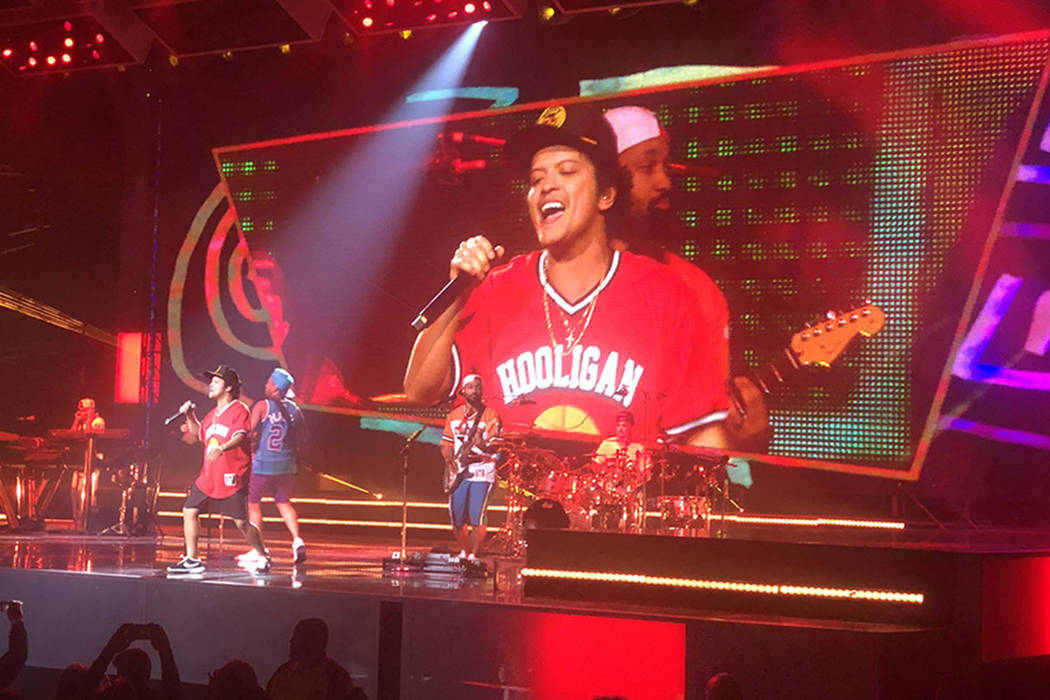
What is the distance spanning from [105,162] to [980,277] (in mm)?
9550

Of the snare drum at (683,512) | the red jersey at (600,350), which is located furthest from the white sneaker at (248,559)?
the snare drum at (683,512)

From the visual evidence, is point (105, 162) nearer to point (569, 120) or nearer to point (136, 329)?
point (136, 329)

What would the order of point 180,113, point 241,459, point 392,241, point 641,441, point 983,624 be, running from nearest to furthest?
point 983,624 < point 241,459 < point 641,441 < point 392,241 < point 180,113

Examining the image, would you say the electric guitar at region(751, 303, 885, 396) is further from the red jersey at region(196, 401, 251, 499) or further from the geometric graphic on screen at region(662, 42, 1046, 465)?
the red jersey at region(196, 401, 251, 499)

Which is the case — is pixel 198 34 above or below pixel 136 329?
above

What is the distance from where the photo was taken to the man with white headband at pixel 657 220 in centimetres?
1056

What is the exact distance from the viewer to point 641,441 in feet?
34.3

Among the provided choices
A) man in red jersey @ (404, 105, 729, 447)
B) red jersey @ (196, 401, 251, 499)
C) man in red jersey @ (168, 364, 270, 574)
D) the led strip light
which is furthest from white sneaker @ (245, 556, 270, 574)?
man in red jersey @ (404, 105, 729, 447)

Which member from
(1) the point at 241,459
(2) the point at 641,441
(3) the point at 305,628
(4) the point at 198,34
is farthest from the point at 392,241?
(3) the point at 305,628

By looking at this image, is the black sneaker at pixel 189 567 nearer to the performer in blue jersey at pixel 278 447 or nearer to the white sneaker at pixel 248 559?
the white sneaker at pixel 248 559

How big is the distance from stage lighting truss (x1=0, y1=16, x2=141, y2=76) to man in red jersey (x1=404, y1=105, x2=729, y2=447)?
379cm

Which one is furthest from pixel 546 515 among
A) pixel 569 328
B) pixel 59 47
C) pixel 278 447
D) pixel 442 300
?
pixel 59 47

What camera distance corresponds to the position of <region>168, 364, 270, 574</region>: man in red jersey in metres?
8.36

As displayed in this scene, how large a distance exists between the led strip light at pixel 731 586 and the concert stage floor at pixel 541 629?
90 millimetres
